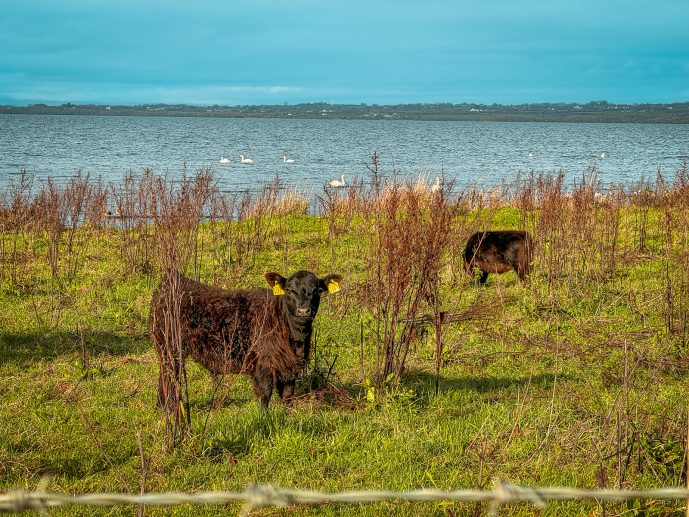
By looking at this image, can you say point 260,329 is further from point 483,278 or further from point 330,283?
point 483,278

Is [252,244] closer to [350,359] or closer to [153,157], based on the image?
[350,359]

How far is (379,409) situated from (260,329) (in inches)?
49.5

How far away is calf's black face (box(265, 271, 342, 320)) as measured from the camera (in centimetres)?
703

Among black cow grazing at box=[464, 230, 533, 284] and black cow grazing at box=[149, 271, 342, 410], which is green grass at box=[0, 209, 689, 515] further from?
black cow grazing at box=[464, 230, 533, 284]

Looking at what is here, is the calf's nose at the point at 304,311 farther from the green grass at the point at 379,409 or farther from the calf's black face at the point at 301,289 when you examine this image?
the green grass at the point at 379,409

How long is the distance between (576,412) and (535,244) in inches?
261

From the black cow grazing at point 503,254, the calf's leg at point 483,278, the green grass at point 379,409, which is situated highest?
the black cow grazing at point 503,254

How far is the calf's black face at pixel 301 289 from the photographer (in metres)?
7.03

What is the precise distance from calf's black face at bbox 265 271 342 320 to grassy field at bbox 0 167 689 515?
1.48 ft

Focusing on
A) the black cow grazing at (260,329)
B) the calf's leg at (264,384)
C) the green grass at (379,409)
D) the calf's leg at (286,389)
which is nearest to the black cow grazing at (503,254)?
the green grass at (379,409)

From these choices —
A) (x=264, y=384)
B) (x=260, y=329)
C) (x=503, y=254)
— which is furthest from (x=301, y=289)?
(x=503, y=254)

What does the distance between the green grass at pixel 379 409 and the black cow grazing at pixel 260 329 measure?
0.32 meters

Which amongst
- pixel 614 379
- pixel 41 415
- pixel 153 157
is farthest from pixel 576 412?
pixel 153 157

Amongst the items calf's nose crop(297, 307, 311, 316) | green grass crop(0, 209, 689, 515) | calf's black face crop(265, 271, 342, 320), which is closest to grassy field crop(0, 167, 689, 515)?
green grass crop(0, 209, 689, 515)
